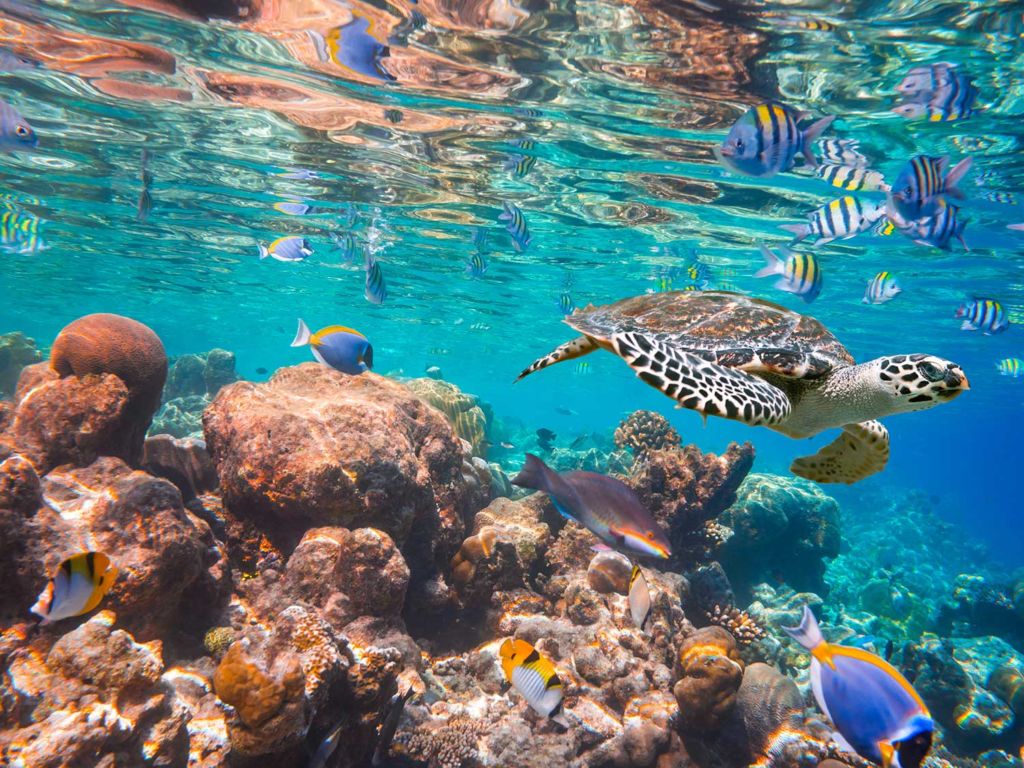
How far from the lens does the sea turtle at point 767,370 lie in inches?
130

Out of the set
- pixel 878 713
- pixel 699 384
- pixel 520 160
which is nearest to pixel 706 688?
pixel 878 713

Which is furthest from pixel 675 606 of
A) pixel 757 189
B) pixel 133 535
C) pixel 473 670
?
pixel 757 189

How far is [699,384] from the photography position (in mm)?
3301

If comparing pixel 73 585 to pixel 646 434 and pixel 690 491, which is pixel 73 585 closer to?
pixel 690 491

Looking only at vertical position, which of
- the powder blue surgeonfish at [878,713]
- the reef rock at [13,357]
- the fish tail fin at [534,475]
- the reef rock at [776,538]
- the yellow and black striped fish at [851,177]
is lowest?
the reef rock at [13,357]

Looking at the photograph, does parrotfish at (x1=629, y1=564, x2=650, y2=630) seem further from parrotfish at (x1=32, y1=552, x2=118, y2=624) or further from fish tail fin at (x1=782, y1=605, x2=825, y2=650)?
parrotfish at (x1=32, y1=552, x2=118, y2=624)

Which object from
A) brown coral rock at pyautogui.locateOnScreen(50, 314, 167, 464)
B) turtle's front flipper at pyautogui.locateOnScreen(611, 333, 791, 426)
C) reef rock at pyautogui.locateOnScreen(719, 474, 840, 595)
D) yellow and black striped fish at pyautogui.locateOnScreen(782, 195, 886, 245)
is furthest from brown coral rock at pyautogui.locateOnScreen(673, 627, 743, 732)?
brown coral rock at pyautogui.locateOnScreen(50, 314, 167, 464)

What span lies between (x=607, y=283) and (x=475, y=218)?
914cm

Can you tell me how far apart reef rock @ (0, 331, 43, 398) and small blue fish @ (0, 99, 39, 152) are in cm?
1377

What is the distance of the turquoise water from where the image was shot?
7.46 metres

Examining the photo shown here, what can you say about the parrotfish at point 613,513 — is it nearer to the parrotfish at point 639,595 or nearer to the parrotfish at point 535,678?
the parrotfish at point 639,595

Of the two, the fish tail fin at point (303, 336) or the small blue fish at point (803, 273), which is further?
the small blue fish at point (803, 273)

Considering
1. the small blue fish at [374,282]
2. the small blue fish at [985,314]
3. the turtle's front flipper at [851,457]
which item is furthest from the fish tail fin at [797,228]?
the small blue fish at [374,282]

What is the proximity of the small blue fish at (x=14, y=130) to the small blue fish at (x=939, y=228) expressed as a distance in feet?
34.6
